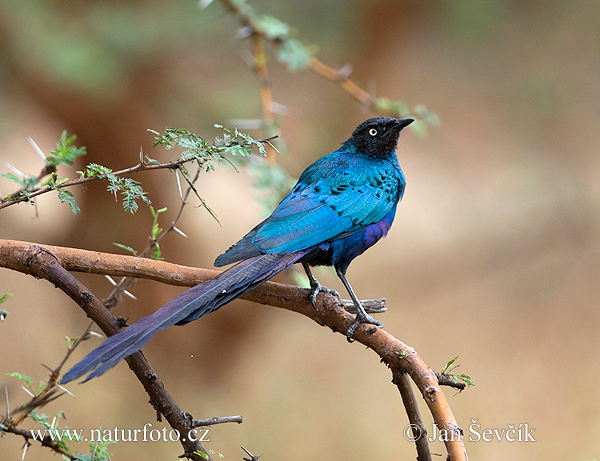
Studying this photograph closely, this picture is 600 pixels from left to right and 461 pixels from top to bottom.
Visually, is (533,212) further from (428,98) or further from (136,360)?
(136,360)

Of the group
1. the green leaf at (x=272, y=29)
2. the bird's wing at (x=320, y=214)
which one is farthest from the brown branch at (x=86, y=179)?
the green leaf at (x=272, y=29)

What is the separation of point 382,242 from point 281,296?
3814 millimetres

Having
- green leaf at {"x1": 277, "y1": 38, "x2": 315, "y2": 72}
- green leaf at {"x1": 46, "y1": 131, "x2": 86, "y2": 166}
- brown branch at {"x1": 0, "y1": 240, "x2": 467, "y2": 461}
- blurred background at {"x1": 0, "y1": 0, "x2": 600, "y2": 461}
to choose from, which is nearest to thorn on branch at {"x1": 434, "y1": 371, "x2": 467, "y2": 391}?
brown branch at {"x1": 0, "y1": 240, "x2": 467, "y2": 461}

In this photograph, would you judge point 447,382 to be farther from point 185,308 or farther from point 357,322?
point 185,308

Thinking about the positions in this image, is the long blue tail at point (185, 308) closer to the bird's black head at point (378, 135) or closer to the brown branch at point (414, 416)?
the brown branch at point (414, 416)

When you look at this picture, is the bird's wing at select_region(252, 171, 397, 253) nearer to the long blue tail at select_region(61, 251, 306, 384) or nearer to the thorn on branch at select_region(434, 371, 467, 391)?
the long blue tail at select_region(61, 251, 306, 384)

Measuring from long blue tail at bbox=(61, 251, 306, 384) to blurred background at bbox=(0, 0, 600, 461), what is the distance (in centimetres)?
204

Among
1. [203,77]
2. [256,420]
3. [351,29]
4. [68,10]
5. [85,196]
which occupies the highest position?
[351,29]

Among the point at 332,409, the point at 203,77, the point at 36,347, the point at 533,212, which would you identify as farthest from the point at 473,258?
the point at 36,347

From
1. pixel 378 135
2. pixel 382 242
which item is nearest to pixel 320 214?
pixel 378 135

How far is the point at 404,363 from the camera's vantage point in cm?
149

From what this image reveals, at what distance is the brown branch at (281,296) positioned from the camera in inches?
54.8

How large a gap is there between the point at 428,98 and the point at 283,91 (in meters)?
1.47

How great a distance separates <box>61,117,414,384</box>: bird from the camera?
4.52 feet
